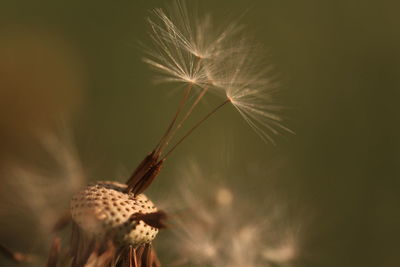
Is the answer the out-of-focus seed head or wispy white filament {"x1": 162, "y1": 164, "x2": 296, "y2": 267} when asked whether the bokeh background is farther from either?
the out-of-focus seed head

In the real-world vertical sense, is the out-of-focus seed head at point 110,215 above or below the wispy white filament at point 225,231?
below

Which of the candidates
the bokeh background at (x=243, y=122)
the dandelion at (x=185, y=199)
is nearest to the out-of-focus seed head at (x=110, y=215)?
the dandelion at (x=185, y=199)

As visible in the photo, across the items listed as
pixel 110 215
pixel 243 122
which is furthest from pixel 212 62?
pixel 243 122

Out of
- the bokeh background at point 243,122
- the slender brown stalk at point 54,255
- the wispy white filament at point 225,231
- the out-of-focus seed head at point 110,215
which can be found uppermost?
the bokeh background at point 243,122

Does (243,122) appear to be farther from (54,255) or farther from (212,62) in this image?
(54,255)

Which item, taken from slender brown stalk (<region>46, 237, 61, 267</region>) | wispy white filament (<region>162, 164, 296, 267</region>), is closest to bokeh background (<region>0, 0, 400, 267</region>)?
wispy white filament (<region>162, 164, 296, 267</region>)

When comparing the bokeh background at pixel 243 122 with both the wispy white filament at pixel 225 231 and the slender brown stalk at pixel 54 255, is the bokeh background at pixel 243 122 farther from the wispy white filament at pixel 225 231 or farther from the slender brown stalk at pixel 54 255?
the slender brown stalk at pixel 54 255
